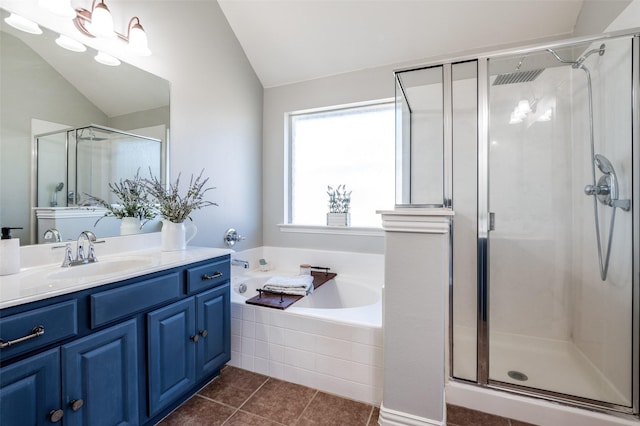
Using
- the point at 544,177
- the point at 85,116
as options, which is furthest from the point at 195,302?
the point at 544,177

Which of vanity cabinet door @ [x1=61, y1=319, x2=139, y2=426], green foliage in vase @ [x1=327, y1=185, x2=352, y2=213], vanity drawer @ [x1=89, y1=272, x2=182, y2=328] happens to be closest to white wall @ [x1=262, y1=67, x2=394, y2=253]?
green foliage in vase @ [x1=327, y1=185, x2=352, y2=213]

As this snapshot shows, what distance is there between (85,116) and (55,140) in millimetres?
216

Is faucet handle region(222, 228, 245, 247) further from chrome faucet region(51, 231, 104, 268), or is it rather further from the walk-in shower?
the walk-in shower

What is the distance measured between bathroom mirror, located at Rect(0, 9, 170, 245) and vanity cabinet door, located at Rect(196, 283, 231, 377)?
0.73m

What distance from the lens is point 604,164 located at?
5.16 feet

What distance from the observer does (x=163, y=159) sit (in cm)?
194

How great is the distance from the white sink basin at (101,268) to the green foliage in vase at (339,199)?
5.39 ft

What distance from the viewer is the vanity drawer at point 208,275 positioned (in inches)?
61.1

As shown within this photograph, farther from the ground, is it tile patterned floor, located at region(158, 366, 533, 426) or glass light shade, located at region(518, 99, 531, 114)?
glass light shade, located at region(518, 99, 531, 114)

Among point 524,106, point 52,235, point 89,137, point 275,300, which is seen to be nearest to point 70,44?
point 89,137

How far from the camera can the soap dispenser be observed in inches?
45.3

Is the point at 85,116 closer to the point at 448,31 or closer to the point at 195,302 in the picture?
the point at 195,302

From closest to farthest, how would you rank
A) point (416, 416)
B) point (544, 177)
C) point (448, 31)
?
point (416, 416) → point (544, 177) → point (448, 31)

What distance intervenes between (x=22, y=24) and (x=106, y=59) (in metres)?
0.36
